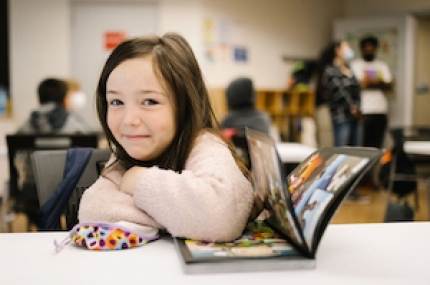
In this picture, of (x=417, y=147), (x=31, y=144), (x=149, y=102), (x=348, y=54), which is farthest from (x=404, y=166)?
(x=149, y=102)

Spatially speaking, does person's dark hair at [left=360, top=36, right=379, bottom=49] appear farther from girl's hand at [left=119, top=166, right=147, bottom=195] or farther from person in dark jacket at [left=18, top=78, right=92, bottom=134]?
girl's hand at [left=119, top=166, right=147, bottom=195]

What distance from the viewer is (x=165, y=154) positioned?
3.28 feet

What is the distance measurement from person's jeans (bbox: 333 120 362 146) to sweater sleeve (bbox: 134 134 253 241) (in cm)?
464

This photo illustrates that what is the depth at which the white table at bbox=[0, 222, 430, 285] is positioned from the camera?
67 cm

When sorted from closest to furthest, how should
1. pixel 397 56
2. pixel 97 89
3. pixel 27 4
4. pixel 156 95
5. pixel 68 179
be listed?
pixel 156 95
pixel 97 89
pixel 68 179
pixel 27 4
pixel 397 56

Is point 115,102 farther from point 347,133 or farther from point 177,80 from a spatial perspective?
point 347,133

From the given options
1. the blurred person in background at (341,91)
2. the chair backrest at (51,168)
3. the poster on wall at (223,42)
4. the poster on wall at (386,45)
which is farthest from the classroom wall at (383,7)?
the chair backrest at (51,168)

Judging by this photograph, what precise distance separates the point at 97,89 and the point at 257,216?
410 mm

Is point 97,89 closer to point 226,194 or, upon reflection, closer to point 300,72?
point 226,194

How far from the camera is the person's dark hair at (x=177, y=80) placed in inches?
37.8

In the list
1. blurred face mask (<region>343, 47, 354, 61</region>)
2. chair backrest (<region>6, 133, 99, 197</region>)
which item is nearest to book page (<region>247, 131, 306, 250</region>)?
chair backrest (<region>6, 133, 99, 197</region>)

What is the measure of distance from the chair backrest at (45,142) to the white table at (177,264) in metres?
1.72

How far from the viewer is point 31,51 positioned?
6.32 metres

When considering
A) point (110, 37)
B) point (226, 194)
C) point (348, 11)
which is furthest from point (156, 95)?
point (348, 11)
